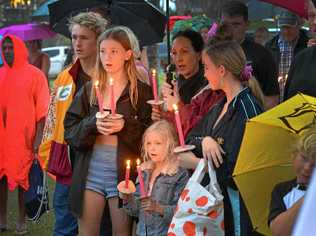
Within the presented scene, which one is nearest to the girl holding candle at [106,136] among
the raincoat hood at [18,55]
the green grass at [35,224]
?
the raincoat hood at [18,55]

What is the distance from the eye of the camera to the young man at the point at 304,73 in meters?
3.31

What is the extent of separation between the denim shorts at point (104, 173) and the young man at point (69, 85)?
515 millimetres

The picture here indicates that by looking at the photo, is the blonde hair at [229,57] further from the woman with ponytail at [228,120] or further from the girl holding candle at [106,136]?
the girl holding candle at [106,136]

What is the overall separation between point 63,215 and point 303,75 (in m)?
2.24

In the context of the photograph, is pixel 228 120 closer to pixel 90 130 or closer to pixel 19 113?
pixel 90 130

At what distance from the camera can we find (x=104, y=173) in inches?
156

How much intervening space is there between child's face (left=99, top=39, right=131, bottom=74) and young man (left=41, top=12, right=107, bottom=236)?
49 cm

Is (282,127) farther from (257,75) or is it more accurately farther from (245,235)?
(257,75)

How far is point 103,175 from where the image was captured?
13.0 feet

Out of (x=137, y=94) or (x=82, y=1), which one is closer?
(x=137, y=94)

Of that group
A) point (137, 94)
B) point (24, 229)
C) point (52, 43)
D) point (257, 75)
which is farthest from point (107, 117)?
point (52, 43)

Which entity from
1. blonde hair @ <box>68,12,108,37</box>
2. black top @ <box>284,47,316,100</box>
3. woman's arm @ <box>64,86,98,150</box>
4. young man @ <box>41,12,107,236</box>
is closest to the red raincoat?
young man @ <box>41,12,107,236</box>

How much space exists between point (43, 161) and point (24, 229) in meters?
1.63

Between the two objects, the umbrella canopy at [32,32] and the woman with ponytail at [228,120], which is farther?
the umbrella canopy at [32,32]
